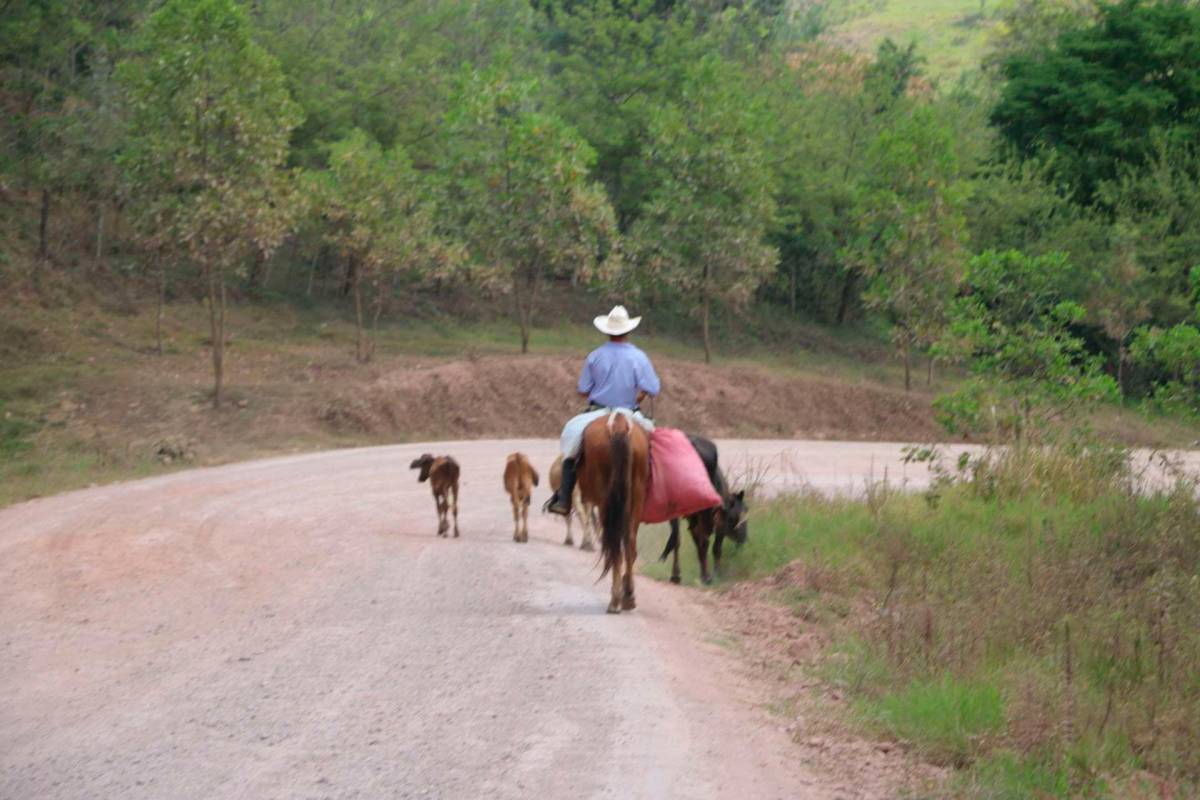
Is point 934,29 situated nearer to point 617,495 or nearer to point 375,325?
point 375,325

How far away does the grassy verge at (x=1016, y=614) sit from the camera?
8586 millimetres

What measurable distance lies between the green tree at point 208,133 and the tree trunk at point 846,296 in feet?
100

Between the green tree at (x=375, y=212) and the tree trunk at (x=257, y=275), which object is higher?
the green tree at (x=375, y=212)

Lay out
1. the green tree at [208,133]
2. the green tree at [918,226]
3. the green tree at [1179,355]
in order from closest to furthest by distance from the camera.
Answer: the green tree at [1179,355] < the green tree at [208,133] < the green tree at [918,226]

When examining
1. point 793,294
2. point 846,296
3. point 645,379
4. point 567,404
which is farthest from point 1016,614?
point 846,296

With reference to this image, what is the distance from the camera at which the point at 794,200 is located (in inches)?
2111

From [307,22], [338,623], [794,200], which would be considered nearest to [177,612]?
[338,623]

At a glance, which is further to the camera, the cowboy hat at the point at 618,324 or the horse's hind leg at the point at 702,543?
the horse's hind leg at the point at 702,543

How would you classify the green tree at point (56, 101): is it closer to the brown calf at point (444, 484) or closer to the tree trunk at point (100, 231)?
the tree trunk at point (100, 231)

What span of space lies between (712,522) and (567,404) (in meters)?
22.1

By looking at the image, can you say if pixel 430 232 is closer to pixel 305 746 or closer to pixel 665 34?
pixel 665 34

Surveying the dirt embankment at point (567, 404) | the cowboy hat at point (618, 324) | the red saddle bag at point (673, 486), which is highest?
the cowboy hat at point (618, 324)

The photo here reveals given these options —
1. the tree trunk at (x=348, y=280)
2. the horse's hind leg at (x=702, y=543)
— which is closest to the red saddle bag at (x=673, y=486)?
the horse's hind leg at (x=702, y=543)

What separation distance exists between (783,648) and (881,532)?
538 centimetres
